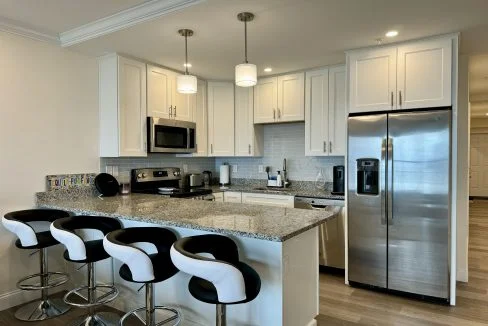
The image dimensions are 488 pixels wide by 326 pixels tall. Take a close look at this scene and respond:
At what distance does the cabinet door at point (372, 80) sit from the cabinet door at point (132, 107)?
222 centimetres

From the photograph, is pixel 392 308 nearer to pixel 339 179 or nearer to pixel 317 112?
pixel 339 179

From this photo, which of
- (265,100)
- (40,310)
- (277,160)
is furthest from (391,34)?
(40,310)

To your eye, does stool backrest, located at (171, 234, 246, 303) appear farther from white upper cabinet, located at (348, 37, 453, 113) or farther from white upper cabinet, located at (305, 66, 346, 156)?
white upper cabinet, located at (305, 66, 346, 156)

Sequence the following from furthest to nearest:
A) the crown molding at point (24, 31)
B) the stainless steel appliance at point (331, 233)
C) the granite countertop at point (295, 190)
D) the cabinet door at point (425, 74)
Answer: the granite countertop at point (295, 190), the stainless steel appliance at point (331, 233), the cabinet door at point (425, 74), the crown molding at point (24, 31)

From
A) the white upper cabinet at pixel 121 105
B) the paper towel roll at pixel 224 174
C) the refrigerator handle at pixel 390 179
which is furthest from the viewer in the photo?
the paper towel roll at pixel 224 174

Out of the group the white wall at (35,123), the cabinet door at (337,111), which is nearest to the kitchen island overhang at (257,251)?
the white wall at (35,123)

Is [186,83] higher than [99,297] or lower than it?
higher

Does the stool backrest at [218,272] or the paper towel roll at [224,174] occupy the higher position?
the paper towel roll at [224,174]

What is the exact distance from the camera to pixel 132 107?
11.5ft

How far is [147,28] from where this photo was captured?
2.69 meters

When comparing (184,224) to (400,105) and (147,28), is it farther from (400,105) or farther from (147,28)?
(400,105)

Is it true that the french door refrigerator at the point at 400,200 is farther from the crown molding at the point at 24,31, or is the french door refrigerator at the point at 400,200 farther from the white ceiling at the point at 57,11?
the crown molding at the point at 24,31

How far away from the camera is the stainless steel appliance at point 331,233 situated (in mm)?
3496

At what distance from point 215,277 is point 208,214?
2.50ft
